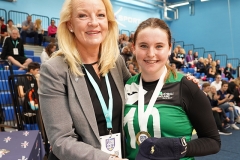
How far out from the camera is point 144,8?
15.0 meters

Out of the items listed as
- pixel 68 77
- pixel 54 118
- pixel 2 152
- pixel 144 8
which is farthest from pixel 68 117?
pixel 144 8

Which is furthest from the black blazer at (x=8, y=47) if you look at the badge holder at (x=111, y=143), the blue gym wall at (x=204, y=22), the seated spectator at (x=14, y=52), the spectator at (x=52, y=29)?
the blue gym wall at (x=204, y=22)

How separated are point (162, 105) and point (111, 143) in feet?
1.09

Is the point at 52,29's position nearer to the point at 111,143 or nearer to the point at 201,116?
the point at 111,143

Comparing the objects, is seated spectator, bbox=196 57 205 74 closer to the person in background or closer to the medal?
the person in background

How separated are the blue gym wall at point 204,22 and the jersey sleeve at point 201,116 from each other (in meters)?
12.5

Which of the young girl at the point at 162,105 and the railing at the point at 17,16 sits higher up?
the railing at the point at 17,16

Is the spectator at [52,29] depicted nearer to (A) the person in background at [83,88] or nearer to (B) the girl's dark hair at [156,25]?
(A) the person in background at [83,88]

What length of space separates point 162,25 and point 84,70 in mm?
476

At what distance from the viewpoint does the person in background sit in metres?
1.05

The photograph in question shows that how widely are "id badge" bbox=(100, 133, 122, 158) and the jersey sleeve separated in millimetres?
387

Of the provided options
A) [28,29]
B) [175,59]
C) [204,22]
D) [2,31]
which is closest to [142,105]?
[2,31]

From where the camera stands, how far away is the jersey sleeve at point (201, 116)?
1082 mm

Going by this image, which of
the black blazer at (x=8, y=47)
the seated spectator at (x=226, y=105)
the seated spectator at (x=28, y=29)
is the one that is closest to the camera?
the black blazer at (x=8, y=47)
